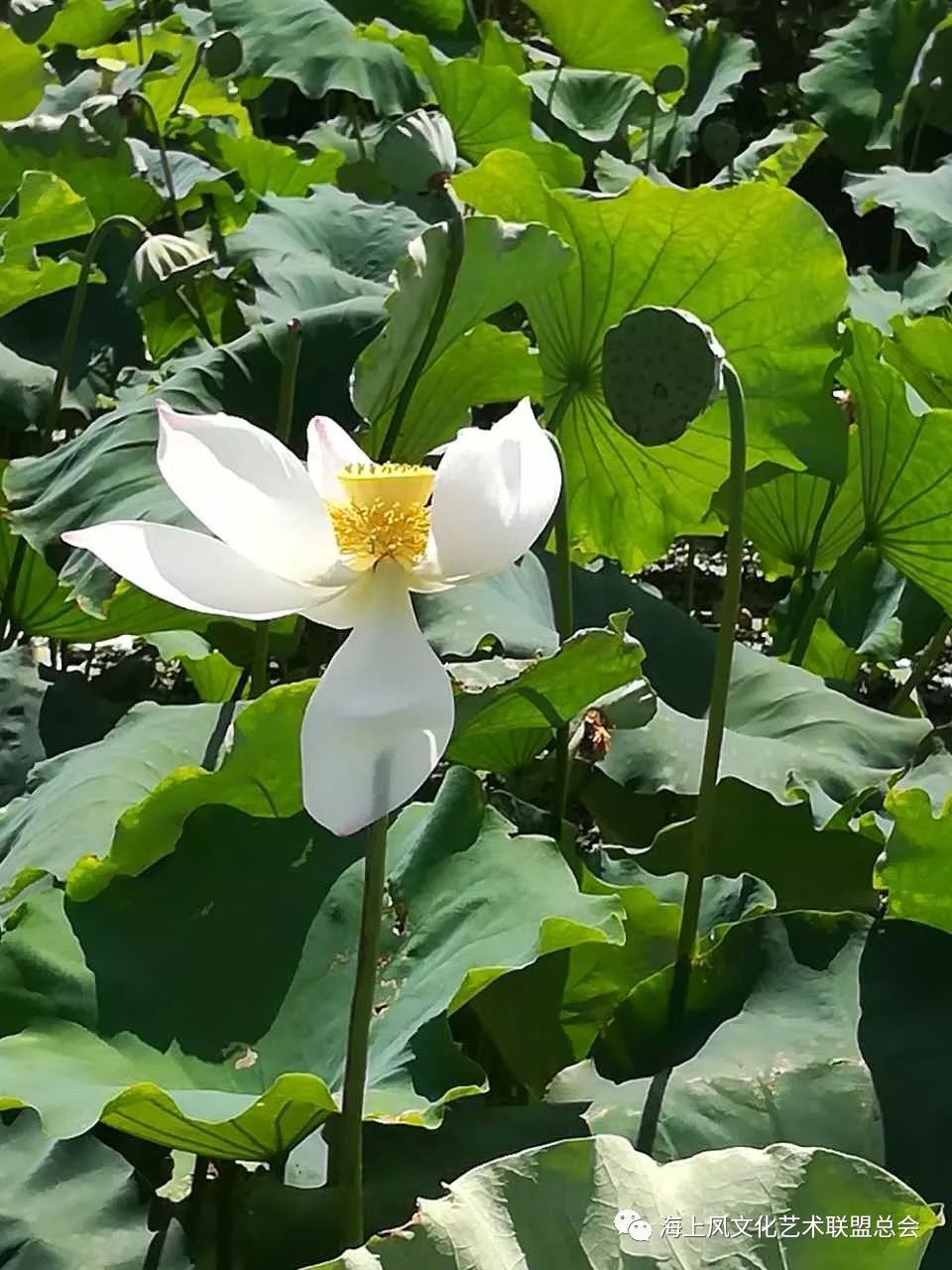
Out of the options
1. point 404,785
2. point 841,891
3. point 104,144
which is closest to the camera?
point 404,785

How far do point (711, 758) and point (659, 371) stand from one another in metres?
0.21

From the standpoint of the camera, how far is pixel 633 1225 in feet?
1.73

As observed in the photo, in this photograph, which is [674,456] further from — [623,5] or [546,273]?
[623,5]

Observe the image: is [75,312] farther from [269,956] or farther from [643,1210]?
[643,1210]

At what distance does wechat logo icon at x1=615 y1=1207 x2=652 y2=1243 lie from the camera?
523mm

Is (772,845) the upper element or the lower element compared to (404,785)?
lower

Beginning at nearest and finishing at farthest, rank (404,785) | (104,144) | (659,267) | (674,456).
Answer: (404,785)
(659,267)
(674,456)
(104,144)

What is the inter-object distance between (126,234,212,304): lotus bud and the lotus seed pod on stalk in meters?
0.70

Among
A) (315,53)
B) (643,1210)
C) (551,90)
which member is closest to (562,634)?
(643,1210)

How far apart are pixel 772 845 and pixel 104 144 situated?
123 centimetres

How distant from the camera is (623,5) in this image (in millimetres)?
2498

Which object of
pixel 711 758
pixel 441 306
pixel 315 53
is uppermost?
pixel 441 306

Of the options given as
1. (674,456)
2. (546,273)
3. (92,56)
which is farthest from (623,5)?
(546,273)

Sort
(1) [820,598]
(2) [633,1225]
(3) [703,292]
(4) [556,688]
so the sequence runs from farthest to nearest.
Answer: (1) [820,598], (3) [703,292], (4) [556,688], (2) [633,1225]
